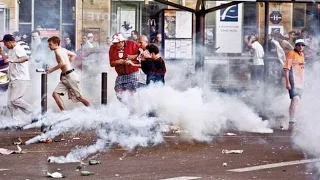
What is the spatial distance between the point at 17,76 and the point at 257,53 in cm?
698

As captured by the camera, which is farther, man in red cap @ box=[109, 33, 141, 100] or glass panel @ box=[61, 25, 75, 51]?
glass panel @ box=[61, 25, 75, 51]

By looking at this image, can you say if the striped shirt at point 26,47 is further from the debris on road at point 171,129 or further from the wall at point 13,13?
the debris on road at point 171,129

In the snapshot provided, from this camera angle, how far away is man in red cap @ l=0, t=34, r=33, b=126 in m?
16.7

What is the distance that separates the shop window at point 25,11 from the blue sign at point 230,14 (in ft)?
16.1

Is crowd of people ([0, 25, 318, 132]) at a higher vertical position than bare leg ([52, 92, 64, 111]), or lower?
higher

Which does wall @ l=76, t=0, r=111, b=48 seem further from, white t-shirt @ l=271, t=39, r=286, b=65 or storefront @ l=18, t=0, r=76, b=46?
white t-shirt @ l=271, t=39, r=286, b=65

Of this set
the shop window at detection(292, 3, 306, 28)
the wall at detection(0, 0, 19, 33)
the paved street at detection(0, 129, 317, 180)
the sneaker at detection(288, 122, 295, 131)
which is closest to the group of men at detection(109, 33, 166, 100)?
the paved street at detection(0, 129, 317, 180)

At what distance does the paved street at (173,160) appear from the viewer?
11.0m

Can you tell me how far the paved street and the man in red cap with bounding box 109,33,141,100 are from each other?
119 centimetres

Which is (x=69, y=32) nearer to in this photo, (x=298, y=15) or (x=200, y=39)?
(x=200, y=39)

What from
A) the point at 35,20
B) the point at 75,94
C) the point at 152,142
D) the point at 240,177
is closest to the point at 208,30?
the point at 35,20

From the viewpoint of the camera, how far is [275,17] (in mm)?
22625

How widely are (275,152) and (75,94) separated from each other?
403 cm

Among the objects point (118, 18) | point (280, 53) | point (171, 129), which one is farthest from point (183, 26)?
point (171, 129)
